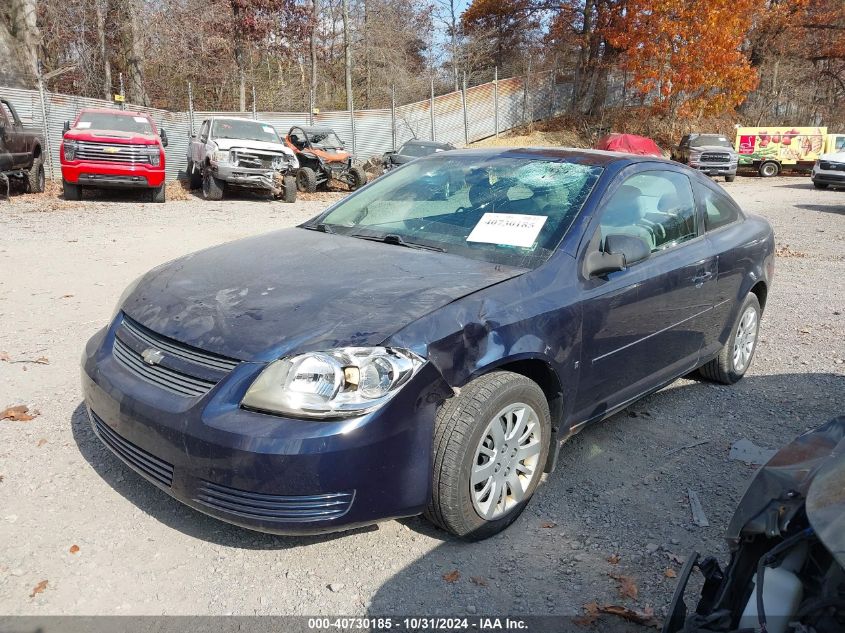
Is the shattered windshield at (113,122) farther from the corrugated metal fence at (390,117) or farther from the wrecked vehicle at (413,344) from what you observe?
the wrecked vehicle at (413,344)

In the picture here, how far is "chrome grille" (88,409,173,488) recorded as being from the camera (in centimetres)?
264

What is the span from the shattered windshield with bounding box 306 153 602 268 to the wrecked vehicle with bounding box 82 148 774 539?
0.04 feet

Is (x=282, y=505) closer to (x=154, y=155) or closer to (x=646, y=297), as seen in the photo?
(x=646, y=297)

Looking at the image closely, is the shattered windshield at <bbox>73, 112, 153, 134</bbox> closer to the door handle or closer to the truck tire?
the truck tire

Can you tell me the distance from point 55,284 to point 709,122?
35.3m

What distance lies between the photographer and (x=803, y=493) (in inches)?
71.7

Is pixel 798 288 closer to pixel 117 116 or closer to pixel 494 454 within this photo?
pixel 494 454

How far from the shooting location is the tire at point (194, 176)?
698 inches

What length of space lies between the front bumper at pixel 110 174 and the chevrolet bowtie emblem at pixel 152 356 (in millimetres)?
12651

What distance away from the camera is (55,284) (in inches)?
277

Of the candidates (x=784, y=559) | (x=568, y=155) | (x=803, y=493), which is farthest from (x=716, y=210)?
(x=784, y=559)

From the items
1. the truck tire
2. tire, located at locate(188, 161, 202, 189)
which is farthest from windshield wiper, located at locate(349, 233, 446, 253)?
tire, located at locate(188, 161, 202, 189)

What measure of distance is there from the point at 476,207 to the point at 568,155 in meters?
0.76

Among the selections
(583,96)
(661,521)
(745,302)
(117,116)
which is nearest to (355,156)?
(117,116)
